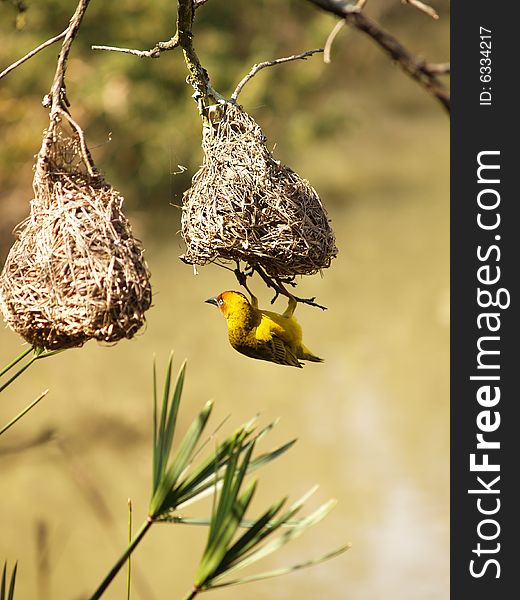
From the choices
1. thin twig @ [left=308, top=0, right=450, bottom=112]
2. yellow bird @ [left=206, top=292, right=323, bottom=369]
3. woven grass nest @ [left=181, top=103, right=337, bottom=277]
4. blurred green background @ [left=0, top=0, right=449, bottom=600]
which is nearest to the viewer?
thin twig @ [left=308, top=0, right=450, bottom=112]

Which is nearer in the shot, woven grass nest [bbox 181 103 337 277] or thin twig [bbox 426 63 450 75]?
thin twig [bbox 426 63 450 75]

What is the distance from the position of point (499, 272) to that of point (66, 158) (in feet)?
5.12

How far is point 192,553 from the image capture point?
5367 mm

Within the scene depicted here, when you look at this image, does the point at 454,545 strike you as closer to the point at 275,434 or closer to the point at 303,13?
the point at 275,434

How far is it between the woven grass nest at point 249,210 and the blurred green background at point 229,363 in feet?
11.4

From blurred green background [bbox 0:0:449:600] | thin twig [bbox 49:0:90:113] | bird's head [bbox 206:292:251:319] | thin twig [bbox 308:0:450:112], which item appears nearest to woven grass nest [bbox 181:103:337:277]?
bird's head [bbox 206:292:251:319]

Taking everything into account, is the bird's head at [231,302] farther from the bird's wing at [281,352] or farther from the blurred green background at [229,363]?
the blurred green background at [229,363]

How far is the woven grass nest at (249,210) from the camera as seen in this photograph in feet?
5.15

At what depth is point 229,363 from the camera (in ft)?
21.3

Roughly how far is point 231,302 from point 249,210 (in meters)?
0.23

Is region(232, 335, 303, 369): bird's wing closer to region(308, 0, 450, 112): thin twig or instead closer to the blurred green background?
region(308, 0, 450, 112): thin twig

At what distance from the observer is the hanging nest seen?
1.47m

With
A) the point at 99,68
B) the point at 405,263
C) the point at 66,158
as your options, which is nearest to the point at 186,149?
the point at 99,68

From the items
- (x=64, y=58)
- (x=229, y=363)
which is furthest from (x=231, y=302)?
(x=229, y=363)
